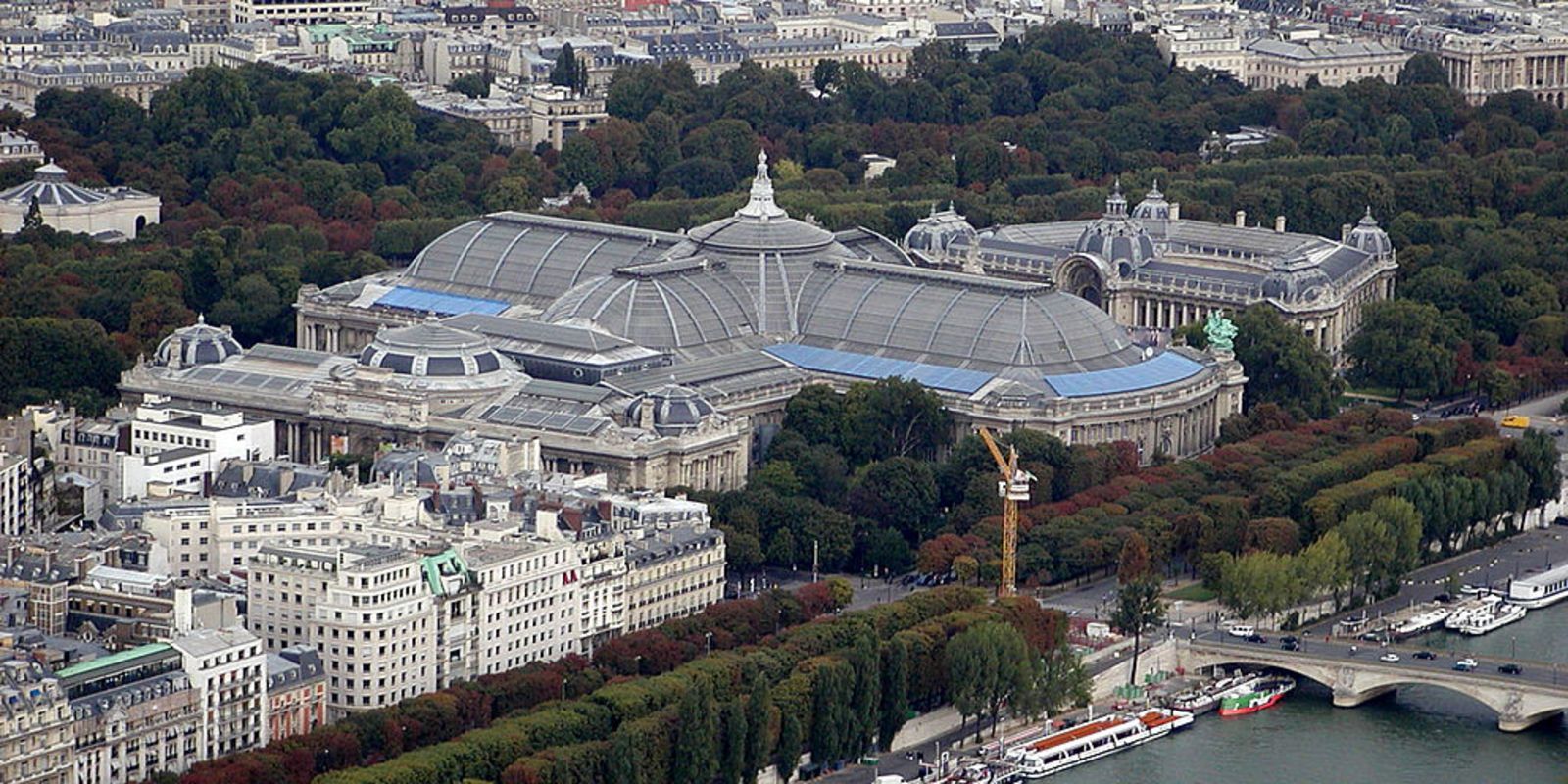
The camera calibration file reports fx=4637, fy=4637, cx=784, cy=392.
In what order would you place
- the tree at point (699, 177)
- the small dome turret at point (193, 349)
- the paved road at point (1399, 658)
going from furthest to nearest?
the tree at point (699, 177) < the small dome turret at point (193, 349) < the paved road at point (1399, 658)

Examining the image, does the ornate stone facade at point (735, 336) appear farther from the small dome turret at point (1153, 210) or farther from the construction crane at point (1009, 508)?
the small dome turret at point (1153, 210)

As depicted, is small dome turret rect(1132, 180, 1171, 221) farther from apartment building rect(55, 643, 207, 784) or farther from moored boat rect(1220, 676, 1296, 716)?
apartment building rect(55, 643, 207, 784)

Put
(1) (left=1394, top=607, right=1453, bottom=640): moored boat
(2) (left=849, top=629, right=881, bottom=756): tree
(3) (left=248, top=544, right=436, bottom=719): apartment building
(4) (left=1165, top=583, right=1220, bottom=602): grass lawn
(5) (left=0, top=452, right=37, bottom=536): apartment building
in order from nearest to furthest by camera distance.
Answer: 1. (3) (left=248, top=544, right=436, bottom=719): apartment building
2. (2) (left=849, top=629, right=881, bottom=756): tree
3. (5) (left=0, top=452, right=37, bottom=536): apartment building
4. (1) (left=1394, top=607, right=1453, bottom=640): moored boat
5. (4) (left=1165, top=583, right=1220, bottom=602): grass lawn

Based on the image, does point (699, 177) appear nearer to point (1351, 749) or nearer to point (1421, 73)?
point (1421, 73)

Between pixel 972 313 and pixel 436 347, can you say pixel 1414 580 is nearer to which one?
pixel 972 313

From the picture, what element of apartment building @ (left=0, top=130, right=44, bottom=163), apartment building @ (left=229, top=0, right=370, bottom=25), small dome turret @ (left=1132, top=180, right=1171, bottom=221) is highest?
apartment building @ (left=229, top=0, right=370, bottom=25)

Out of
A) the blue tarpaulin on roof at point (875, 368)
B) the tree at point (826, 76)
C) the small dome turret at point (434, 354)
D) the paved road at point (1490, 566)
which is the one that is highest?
the tree at point (826, 76)

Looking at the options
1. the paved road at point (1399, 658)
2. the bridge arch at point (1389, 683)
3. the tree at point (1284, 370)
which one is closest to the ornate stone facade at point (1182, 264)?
the tree at point (1284, 370)

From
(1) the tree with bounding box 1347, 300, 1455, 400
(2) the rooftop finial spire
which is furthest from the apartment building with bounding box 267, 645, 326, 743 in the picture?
(1) the tree with bounding box 1347, 300, 1455, 400
